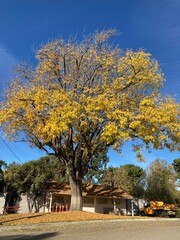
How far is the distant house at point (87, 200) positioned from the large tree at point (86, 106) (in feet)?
41.8

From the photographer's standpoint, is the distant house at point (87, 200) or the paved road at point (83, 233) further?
the distant house at point (87, 200)

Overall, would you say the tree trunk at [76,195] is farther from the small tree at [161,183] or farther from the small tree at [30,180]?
the small tree at [161,183]

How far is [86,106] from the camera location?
1725 cm

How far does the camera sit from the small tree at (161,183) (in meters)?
43.5

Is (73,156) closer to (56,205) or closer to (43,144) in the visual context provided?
(43,144)

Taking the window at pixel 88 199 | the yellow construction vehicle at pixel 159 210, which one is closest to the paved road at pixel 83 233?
the window at pixel 88 199

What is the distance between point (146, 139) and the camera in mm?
17641

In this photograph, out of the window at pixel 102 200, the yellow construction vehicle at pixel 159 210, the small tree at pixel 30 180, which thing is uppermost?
the small tree at pixel 30 180

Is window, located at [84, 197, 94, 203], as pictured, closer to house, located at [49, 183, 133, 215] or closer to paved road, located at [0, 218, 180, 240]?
house, located at [49, 183, 133, 215]

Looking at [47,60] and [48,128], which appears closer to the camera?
[48,128]

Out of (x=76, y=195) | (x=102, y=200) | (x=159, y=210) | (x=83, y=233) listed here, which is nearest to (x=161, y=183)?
(x=159, y=210)

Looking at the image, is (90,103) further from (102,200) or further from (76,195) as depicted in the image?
(102,200)

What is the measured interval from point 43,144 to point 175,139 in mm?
11008

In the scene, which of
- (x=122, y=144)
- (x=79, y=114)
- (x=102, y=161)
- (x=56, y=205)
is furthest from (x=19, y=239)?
(x=102, y=161)
